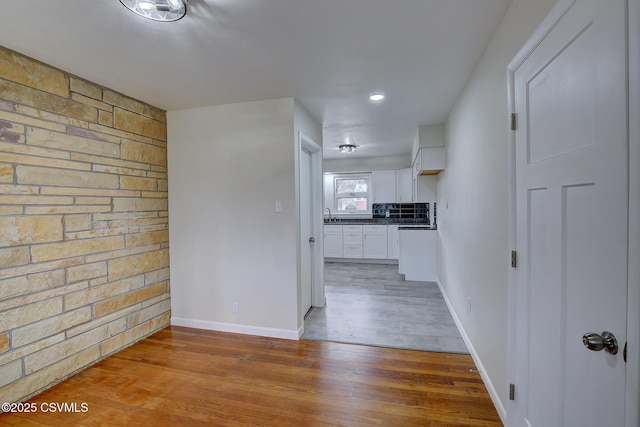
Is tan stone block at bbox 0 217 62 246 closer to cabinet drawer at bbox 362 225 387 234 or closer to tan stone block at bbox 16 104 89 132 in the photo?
tan stone block at bbox 16 104 89 132

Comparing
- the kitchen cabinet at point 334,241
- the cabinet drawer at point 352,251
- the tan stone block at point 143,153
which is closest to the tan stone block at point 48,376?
the tan stone block at point 143,153

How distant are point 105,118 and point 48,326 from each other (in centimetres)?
175

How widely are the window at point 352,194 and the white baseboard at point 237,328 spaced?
14.4 feet

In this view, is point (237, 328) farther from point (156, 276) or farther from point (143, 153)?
point (143, 153)

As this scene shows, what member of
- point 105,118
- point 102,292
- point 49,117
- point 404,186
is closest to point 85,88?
point 105,118

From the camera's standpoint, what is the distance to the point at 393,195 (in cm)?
659

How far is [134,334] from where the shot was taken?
9.30 ft

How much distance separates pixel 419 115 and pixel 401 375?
2.86m

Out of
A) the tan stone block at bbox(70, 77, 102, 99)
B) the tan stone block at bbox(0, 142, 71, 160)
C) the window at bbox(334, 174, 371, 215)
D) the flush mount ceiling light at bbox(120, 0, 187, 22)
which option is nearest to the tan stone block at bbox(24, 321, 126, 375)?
the tan stone block at bbox(0, 142, 71, 160)

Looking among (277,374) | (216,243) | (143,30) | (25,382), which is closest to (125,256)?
(216,243)

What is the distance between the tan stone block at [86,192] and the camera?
2.18m

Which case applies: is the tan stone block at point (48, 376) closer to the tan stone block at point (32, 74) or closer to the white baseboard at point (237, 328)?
the white baseboard at point (237, 328)

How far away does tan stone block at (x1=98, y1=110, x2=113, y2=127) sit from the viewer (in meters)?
2.53

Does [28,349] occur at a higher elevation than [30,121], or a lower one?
lower
